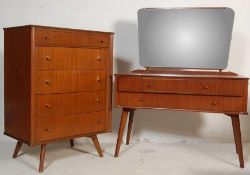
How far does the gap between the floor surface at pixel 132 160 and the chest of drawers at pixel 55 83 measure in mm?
130

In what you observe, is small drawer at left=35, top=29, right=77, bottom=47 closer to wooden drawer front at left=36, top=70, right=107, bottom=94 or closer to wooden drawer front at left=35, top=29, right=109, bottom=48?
wooden drawer front at left=35, top=29, right=109, bottom=48

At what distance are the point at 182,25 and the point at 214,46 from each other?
277mm

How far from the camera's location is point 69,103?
7.22ft

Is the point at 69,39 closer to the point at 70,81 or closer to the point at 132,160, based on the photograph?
the point at 70,81

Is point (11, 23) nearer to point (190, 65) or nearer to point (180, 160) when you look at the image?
point (190, 65)

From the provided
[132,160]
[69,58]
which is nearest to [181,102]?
[132,160]

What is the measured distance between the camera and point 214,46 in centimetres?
250

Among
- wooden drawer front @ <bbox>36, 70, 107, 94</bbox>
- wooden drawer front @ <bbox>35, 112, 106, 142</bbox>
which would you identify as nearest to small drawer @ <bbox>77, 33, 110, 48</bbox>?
wooden drawer front @ <bbox>36, 70, 107, 94</bbox>

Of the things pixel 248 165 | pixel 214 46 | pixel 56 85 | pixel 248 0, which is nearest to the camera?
pixel 56 85

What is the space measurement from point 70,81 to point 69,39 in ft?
0.86

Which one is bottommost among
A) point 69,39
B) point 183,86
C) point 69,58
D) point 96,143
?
point 96,143

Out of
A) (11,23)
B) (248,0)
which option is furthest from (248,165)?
(11,23)

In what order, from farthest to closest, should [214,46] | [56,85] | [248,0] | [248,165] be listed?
1. [248,0]
2. [214,46]
3. [248,165]
4. [56,85]

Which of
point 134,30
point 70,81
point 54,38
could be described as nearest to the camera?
point 54,38
